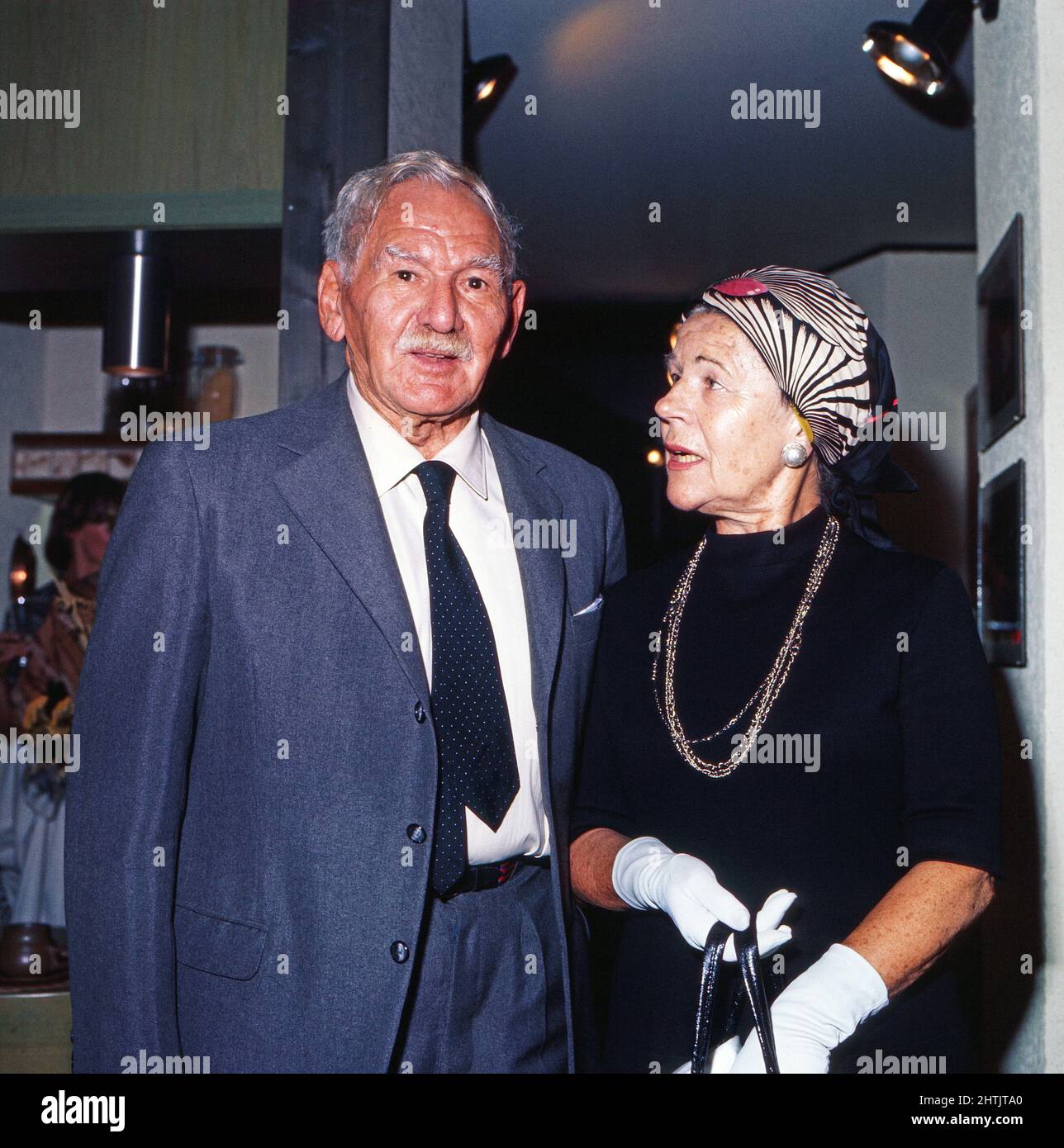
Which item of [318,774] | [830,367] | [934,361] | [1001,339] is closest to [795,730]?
[830,367]

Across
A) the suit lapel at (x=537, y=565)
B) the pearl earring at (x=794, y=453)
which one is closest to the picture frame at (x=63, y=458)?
the suit lapel at (x=537, y=565)

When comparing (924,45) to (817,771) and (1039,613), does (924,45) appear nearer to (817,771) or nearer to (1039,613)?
(1039,613)

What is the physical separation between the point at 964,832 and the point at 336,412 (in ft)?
3.27

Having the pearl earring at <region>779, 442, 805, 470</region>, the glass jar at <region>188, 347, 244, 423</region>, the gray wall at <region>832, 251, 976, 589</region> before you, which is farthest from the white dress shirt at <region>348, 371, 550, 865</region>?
the gray wall at <region>832, 251, 976, 589</region>

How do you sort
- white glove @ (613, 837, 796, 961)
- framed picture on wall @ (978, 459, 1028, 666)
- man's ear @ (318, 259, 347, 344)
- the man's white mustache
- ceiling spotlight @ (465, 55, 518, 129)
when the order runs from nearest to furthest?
1. white glove @ (613, 837, 796, 961)
2. the man's white mustache
3. man's ear @ (318, 259, 347, 344)
4. framed picture on wall @ (978, 459, 1028, 666)
5. ceiling spotlight @ (465, 55, 518, 129)

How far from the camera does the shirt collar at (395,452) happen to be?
1603 mm

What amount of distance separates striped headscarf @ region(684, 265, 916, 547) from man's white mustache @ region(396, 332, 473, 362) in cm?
38

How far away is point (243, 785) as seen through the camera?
4.68ft

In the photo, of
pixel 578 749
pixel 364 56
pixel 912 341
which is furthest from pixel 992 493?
pixel 912 341

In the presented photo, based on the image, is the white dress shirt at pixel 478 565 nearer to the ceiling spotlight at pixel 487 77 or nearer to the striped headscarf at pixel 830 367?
the striped headscarf at pixel 830 367

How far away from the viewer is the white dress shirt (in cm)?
153

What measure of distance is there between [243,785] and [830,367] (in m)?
0.94

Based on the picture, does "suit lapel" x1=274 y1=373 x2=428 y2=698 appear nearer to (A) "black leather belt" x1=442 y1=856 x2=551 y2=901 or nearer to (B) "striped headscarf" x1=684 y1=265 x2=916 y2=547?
(A) "black leather belt" x1=442 y1=856 x2=551 y2=901

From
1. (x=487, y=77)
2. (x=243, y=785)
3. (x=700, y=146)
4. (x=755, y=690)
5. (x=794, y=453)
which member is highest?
(x=700, y=146)
